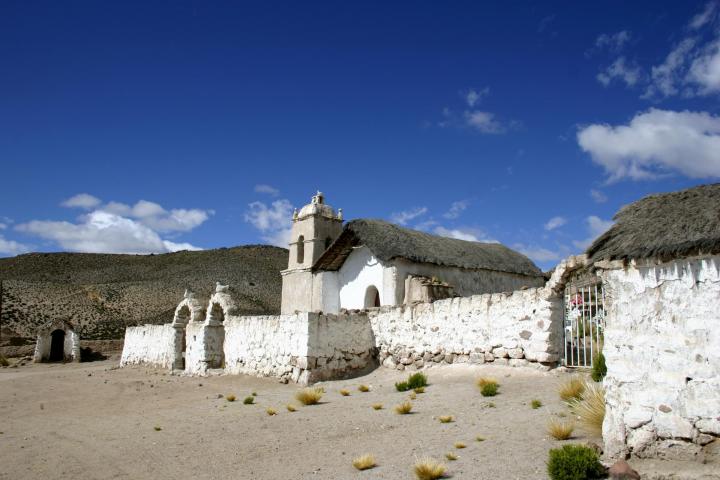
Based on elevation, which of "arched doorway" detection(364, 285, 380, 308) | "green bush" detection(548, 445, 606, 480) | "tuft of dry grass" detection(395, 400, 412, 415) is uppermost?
"arched doorway" detection(364, 285, 380, 308)

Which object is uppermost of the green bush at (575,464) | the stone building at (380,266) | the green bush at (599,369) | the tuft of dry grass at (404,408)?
the stone building at (380,266)

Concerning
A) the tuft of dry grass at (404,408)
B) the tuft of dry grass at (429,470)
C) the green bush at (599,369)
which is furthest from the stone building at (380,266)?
the tuft of dry grass at (429,470)

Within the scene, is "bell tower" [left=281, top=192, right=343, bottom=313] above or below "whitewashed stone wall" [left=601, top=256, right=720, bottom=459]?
above

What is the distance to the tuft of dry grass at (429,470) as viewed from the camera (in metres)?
6.35

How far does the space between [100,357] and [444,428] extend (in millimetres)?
32844

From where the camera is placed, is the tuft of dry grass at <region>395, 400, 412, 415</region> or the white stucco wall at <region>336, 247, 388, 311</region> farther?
the white stucco wall at <region>336, 247, 388, 311</region>

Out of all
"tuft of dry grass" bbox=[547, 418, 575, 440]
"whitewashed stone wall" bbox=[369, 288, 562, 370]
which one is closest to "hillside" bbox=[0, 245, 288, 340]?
"whitewashed stone wall" bbox=[369, 288, 562, 370]

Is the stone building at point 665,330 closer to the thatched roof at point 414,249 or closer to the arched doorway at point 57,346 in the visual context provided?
the thatched roof at point 414,249

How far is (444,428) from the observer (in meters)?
8.40

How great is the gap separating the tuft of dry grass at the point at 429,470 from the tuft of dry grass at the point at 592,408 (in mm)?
1984

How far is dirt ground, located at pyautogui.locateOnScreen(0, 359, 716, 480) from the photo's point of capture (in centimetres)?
725

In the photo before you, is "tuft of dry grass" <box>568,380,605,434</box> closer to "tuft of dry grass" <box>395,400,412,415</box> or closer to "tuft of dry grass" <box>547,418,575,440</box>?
"tuft of dry grass" <box>547,418,575,440</box>

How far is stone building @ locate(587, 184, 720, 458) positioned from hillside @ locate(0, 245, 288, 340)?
93.1 feet

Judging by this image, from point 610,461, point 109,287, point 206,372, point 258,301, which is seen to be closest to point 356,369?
point 206,372
